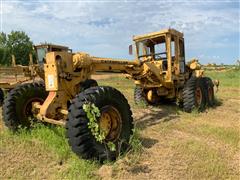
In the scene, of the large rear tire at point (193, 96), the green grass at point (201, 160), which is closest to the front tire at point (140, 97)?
the large rear tire at point (193, 96)

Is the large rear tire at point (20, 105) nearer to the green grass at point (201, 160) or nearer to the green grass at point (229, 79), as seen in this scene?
the green grass at point (201, 160)

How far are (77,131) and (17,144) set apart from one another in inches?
61.5

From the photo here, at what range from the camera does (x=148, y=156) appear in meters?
5.94

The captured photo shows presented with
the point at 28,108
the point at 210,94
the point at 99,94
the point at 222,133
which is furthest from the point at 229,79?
the point at 99,94

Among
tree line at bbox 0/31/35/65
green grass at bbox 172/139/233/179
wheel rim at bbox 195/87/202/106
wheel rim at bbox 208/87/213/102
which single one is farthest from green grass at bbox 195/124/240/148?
tree line at bbox 0/31/35/65

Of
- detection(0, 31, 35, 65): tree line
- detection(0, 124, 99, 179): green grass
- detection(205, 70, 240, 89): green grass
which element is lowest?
detection(0, 124, 99, 179): green grass

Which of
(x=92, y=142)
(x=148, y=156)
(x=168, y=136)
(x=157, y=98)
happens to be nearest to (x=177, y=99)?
(x=157, y=98)

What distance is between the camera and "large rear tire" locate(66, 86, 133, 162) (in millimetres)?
5277

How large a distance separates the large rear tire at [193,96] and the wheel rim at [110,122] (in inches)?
168

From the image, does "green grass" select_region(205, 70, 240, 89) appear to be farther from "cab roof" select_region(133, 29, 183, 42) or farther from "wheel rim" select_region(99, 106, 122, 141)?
"wheel rim" select_region(99, 106, 122, 141)

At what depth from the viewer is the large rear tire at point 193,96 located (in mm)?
9992

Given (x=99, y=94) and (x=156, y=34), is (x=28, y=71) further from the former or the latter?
(x=99, y=94)

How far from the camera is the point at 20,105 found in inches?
278

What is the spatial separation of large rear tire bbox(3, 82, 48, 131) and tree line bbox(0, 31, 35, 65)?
158 ft
